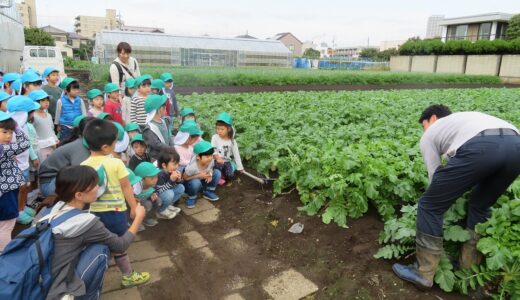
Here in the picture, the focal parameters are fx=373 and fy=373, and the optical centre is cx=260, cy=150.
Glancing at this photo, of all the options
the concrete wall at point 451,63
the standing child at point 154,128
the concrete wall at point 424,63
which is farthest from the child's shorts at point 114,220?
the concrete wall at point 424,63

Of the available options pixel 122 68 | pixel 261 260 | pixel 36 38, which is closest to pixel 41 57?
pixel 122 68

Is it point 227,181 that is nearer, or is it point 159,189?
point 159,189

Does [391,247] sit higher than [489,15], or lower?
lower

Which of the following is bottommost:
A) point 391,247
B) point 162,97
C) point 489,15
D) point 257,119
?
point 391,247

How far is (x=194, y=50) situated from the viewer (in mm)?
33750

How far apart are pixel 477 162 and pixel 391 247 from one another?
1.13 meters

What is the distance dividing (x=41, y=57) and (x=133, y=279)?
21.7 metres

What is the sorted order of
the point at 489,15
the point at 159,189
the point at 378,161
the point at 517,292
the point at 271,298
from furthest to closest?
1. the point at 489,15
2. the point at 159,189
3. the point at 378,161
4. the point at 271,298
5. the point at 517,292

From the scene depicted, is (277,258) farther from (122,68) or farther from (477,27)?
(477,27)

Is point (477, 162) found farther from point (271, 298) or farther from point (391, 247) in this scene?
point (271, 298)

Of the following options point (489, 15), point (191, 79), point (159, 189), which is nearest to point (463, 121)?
point (159, 189)

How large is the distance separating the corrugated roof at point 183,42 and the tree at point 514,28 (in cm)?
2310

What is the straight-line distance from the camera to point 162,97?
4.96 meters

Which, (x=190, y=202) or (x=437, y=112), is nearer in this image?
(x=437, y=112)
